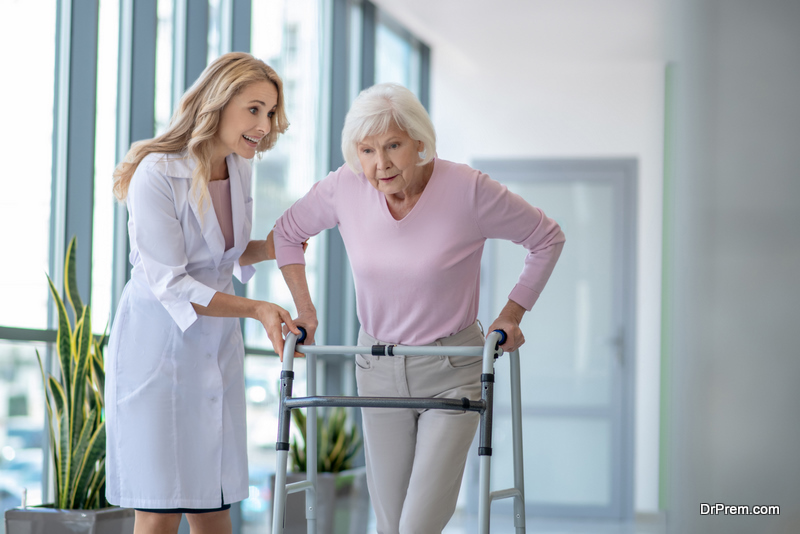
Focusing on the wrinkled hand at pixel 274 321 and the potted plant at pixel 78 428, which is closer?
the wrinkled hand at pixel 274 321

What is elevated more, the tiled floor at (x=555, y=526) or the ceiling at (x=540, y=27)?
the ceiling at (x=540, y=27)

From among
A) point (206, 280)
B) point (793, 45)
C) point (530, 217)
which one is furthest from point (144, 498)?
point (793, 45)

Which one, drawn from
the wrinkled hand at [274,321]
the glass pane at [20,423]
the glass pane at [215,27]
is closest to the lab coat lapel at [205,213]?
the wrinkled hand at [274,321]

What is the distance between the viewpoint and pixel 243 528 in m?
4.08

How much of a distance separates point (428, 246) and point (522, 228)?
0.26 m

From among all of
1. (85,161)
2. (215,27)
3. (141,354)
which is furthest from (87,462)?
(215,27)

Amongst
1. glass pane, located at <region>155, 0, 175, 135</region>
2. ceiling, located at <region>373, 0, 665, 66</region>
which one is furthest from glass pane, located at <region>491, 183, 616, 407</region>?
glass pane, located at <region>155, 0, 175, 135</region>

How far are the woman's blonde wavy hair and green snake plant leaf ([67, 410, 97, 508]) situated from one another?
2.77ft

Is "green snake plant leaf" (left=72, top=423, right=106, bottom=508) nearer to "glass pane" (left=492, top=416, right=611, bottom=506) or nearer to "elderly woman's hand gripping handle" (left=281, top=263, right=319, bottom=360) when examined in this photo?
"elderly woman's hand gripping handle" (left=281, top=263, right=319, bottom=360)

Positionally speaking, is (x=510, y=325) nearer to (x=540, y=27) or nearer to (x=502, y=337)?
(x=502, y=337)

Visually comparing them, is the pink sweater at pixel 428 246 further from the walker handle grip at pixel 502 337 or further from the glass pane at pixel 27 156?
the glass pane at pixel 27 156

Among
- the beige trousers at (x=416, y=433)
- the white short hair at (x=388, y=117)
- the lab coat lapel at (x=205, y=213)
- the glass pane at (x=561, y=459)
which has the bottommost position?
the glass pane at (x=561, y=459)

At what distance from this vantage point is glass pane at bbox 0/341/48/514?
2709 millimetres

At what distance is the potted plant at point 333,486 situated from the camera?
3994mm
